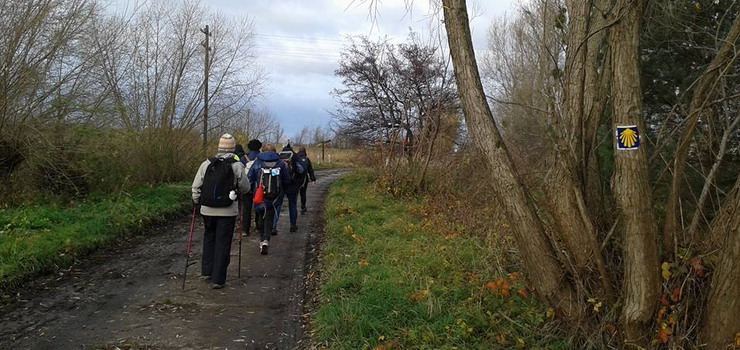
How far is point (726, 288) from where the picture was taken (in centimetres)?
356

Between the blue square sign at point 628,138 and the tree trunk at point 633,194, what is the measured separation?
28 millimetres

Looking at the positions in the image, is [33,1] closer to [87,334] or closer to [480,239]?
[87,334]

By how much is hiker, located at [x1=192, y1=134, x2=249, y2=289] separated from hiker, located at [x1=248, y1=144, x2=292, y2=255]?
1942mm

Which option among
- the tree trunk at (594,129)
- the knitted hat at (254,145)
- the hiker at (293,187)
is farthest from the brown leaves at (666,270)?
the knitted hat at (254,145)

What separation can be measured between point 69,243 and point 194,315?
11.2ft

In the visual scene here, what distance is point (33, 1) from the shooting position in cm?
1083

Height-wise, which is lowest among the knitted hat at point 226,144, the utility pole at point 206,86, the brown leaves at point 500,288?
the brown leaves at point 500,288

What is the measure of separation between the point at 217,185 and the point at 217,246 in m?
0.77

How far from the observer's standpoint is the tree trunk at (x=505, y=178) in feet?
14.4

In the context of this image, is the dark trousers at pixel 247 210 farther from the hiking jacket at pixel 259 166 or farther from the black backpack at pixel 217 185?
the black backpack at pixel 217 185

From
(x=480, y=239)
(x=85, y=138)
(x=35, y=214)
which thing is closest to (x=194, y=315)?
(x=480, y=239)

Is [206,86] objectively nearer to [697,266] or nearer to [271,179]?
[271,179]

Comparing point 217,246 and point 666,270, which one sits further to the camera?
point 217,246

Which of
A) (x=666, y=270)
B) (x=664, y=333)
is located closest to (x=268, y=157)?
(x=666, y=270)
